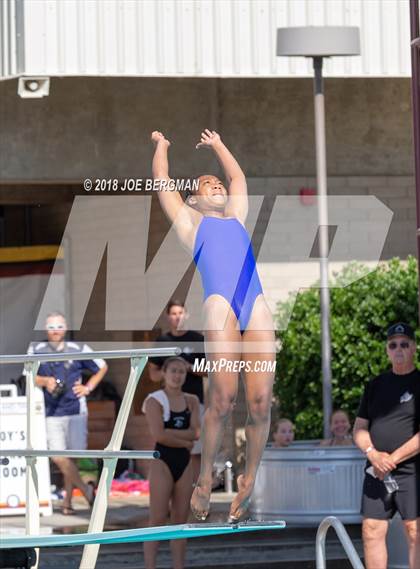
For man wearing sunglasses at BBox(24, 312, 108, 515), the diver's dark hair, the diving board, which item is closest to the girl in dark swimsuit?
man wearing sunglasses at BBox(24, 312, 108, 515)

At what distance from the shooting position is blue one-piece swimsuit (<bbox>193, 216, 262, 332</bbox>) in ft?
9.89

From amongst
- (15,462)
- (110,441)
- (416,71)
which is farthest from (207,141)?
(15,462)

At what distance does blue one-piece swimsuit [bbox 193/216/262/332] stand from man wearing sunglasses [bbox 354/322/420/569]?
3.82 m

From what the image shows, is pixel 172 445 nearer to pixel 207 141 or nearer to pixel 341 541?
pixel 341 541

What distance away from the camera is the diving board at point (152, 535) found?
3217 millimetres

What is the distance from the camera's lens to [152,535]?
339 cm

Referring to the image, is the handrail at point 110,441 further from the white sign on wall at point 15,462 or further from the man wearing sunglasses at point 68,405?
the white sign on wall at point 15,462

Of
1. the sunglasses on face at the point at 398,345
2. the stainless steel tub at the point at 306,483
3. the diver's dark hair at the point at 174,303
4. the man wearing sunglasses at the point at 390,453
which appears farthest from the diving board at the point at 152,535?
the man wearing sunglasses at the point at 390,453

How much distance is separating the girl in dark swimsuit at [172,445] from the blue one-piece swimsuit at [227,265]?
192cm

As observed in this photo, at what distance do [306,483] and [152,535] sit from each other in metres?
1.61

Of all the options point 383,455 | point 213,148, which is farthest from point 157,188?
point 383,455

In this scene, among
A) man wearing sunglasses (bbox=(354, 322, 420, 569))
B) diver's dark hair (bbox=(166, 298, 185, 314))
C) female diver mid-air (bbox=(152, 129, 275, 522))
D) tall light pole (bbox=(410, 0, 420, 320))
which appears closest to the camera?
female diver mid-air (bbox=(152, 129, 275, 522))

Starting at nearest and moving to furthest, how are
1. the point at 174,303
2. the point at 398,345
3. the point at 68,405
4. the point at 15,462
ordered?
the point at 174,303 < the point at 398,345 < the point at 68,405 < the point at 15,462

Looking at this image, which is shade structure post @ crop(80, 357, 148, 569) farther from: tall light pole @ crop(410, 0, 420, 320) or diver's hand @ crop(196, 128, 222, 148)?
diver's hand @ crop(196, 128, 222, 148)
